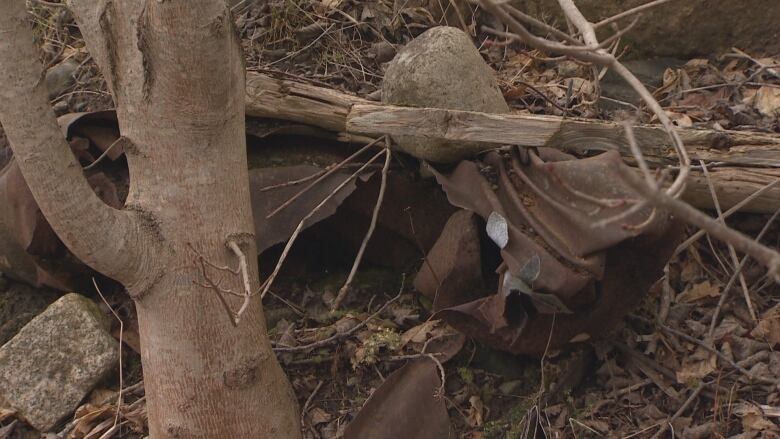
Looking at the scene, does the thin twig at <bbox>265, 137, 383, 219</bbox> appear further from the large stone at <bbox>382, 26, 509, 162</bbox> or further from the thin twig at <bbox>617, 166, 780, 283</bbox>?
the thin twig at <bbox>617, 166, 780, 283</bbox>

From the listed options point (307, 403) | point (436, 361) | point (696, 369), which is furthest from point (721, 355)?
point (307, 403)

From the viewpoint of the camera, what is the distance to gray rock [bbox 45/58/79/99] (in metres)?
3.85

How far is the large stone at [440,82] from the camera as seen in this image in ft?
9.09

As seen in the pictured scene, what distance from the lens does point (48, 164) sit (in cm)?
198

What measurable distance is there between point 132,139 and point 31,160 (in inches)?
15.0

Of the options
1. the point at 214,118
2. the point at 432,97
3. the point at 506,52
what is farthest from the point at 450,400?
the point at 506,52

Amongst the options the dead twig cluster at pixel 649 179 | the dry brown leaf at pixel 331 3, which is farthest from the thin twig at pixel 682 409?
the dry brown leaf at pixel 331 3

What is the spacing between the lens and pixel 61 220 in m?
2.04

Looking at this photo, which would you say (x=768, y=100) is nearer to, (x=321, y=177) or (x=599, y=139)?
(x=599, y=139)

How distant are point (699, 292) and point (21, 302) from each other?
2.68 m

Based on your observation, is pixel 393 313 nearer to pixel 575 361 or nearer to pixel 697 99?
pixel 575 361

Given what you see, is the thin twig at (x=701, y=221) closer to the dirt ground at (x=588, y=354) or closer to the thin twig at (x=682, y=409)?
the dirt ground at (x=588, y=354)

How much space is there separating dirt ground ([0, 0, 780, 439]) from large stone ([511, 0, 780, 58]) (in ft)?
0.80

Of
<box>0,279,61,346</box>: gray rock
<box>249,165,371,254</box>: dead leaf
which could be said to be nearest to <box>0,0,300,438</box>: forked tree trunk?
<box>249,165,371,254</box>: dead leaf
